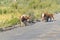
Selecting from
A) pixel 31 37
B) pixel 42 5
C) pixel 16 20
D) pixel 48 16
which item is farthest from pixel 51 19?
pixel 42 5

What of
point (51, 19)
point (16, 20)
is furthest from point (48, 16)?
point (16, 20)

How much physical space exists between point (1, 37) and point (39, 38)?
2326 mm

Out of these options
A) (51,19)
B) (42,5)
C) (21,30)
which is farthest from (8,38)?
(42,5)

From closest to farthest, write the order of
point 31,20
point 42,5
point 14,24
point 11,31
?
1. point 11,31
2. point 14,24
3. point 31,20
4. point 42,5

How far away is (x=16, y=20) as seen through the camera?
24.1 meters

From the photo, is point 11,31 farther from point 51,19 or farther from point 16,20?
point 51,19

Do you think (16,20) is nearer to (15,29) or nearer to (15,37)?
(15,29)

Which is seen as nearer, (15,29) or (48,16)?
(15,29)

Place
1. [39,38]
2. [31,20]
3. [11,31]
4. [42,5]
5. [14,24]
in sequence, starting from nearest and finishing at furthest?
[39,38] → [11,31] → [14,24] → [31,20] → [42,5]

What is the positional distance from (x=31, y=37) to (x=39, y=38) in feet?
2.12

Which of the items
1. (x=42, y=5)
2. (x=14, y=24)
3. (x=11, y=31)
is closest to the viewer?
(x=11, y=31)

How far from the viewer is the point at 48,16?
88.8 feet

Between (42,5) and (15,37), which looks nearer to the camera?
(15,37)

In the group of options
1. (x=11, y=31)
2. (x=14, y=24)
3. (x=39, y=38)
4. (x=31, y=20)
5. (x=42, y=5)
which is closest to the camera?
(x=39, y=38)
